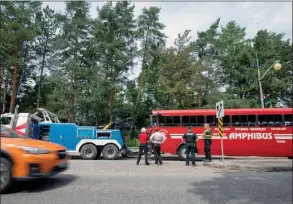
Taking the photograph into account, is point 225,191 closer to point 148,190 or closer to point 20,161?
point 148,190

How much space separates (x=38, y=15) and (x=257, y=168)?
34360mm

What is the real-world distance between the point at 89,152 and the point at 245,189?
30.5ft

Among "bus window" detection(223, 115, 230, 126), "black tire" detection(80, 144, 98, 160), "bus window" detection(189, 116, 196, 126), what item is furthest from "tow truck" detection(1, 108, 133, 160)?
"bus window" detection(223, 115, 230, 126)

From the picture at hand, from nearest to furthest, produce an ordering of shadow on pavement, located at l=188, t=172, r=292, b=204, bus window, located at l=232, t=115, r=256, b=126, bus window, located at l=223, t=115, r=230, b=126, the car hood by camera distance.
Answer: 1. the car hood
2. shadow on pavement, located at l=188, t=172, r=292, b=204
3. bus window, located at l=232, t=115, r=256, b=126
4. bus window, located at l=223, t=115, r=230, b=126

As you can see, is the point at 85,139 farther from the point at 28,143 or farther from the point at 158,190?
the point at 28,143

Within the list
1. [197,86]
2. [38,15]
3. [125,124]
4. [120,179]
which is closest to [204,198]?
[120,179]

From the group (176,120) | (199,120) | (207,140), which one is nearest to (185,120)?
(176,120)

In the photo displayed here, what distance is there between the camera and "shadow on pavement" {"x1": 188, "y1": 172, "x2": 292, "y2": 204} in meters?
5.56

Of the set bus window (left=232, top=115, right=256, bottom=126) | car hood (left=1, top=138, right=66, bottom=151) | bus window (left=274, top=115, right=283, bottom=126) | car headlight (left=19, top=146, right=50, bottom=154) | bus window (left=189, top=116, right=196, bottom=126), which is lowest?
car headlight (left=19, top=146, right=50, bottom=154)

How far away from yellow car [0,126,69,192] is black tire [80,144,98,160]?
9.72m

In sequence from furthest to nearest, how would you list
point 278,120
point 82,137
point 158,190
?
point 82,137 → point 158,190 → point 278,120

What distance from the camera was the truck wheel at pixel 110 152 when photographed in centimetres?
1462

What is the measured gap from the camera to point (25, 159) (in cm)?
365

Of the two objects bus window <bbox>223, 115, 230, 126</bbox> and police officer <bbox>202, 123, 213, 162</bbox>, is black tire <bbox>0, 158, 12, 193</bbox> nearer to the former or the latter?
police officer <bbox>202, 123, 213, 162</bbox>
